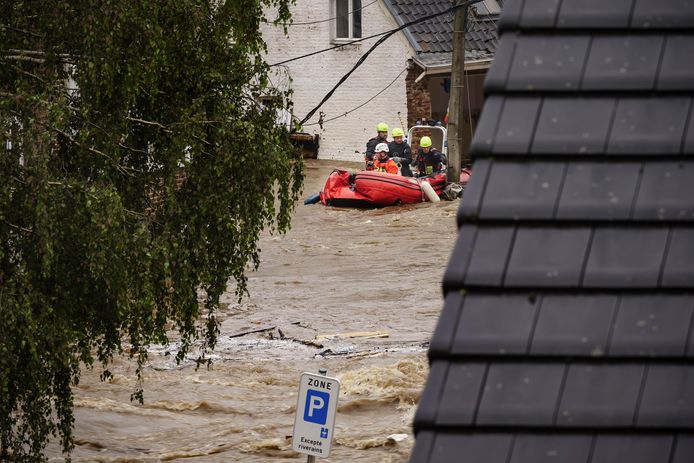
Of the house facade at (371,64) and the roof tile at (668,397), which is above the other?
the house facade at (371,64)

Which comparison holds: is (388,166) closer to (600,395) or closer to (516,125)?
(516,125)

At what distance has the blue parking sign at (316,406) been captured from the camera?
993 cm

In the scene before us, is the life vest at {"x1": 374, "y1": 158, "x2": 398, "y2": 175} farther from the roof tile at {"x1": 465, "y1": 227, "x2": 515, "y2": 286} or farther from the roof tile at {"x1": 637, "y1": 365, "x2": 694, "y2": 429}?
the roof tile at {"x1": 637, "y1": 365, "x2": 694, "y2": 429}

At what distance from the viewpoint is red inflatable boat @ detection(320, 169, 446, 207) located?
30078 millimetres

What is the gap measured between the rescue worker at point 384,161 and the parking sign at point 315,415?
69.4 feet

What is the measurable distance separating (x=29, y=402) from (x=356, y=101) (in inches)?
1092

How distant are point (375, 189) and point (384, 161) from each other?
123 cm

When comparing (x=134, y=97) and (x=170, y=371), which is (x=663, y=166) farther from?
(x=170, y=371)

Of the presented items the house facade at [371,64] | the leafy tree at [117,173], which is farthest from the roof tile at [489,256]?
the house facade at [371,64]

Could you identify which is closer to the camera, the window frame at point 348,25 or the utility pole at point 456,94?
the utility pole at point 456,94

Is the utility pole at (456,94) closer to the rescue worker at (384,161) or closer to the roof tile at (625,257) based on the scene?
the rescue worker at (384,161)

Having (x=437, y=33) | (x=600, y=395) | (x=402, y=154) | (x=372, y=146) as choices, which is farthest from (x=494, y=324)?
(x=437, y=33)

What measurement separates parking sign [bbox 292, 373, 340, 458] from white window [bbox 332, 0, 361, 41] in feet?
90.3

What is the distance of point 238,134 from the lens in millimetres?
10594
